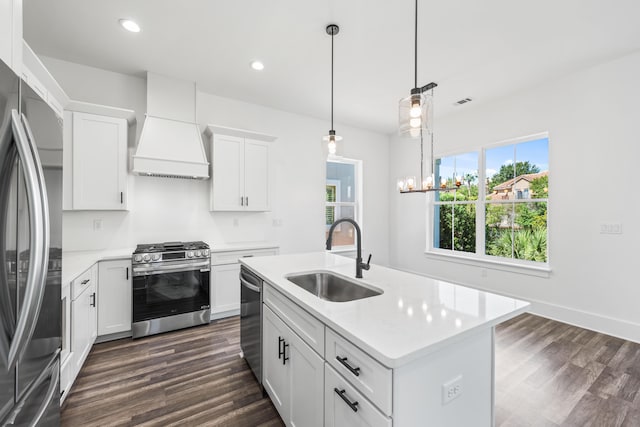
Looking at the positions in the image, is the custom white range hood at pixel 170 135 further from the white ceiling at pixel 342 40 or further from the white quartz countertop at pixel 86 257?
the white quartz countertop at pixel 86 257

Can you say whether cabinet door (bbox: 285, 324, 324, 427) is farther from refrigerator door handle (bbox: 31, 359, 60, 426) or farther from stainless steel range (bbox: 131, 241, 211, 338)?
stainless steel range (bbox: 131, 241, 211, 338)

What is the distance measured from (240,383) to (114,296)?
168cm

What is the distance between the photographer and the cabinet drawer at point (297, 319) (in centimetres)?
129

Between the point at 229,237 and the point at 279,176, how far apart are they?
1.25m

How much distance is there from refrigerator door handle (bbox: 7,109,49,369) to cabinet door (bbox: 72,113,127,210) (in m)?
2.40

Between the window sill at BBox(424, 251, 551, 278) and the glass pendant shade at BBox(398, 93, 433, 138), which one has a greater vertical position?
the glass pendant shade at BBox(398, 93, 433, 138)

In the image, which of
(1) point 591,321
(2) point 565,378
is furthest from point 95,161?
(1) point 591,321

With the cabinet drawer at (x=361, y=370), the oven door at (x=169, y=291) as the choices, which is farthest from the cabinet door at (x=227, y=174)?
the cabinet drawer at (x=361, y=370)

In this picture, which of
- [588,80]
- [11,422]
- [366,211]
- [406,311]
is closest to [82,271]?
[11,422]

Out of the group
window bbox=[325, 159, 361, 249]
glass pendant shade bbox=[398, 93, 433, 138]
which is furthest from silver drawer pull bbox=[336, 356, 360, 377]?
window bbox=[325, 159, 361, 249]

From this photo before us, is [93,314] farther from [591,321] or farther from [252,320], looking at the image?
[591,321]

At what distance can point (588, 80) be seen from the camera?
3.21m

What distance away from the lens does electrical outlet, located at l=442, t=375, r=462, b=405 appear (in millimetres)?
1075

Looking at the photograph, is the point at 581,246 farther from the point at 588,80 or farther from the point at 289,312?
the point at 289,312
